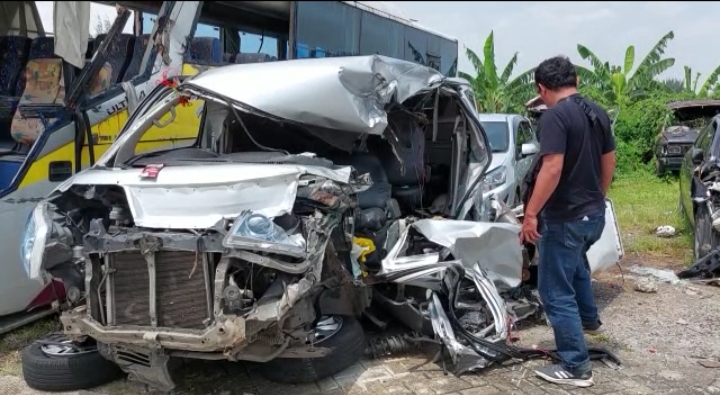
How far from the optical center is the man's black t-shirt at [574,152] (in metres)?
3.85

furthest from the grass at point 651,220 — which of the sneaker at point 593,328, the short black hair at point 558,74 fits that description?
the short black hair at point 558,74

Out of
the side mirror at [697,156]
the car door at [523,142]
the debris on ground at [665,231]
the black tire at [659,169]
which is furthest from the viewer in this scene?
the black tire at [659,169]

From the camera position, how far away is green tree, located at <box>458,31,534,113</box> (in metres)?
17.0

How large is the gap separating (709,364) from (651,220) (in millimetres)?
4939

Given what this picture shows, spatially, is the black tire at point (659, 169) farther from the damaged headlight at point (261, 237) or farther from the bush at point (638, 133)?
the damaged headlight at point (261, 237)

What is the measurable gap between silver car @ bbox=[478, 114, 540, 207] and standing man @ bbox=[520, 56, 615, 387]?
154 inches

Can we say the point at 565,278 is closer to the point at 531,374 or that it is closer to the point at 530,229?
the point at 530,229

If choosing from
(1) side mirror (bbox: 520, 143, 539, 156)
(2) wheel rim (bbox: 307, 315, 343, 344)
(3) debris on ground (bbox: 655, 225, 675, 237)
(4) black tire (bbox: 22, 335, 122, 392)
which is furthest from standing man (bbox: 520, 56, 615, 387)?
(1) side mirror (bbox: 520, 143, 539, 156)

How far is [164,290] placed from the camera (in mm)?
3533

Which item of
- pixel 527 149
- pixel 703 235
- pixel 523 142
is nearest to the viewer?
pixel 703 235

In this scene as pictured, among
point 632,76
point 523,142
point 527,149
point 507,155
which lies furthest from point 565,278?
point 632,76

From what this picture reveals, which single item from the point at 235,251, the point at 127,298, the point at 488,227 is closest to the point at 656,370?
the point at 488,227

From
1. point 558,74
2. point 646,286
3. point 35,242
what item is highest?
point 558,74

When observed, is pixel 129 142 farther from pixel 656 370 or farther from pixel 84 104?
pixel 656 370
